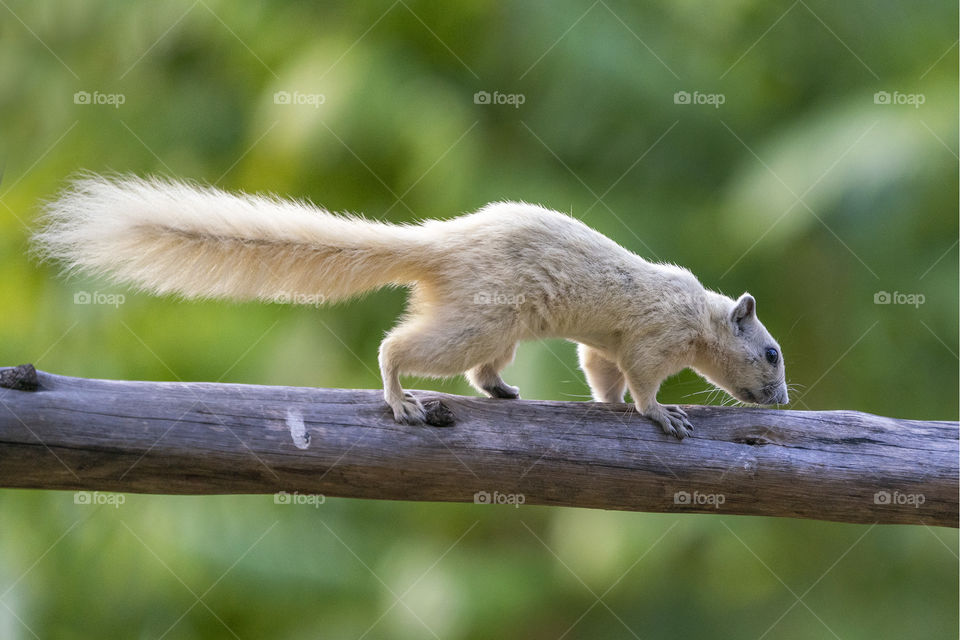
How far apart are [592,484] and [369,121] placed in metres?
3.79

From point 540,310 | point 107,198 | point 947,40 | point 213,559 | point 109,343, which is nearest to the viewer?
point 107,198

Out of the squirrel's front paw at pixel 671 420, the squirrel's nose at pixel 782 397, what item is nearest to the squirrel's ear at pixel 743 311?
the squirrel's nose at pixel 782 397

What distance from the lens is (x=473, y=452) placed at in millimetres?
2666

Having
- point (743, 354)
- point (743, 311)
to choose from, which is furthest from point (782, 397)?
point (743, 311)

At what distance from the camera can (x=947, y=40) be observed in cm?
625

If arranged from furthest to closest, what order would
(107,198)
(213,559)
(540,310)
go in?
(213,559)
(540,310)
(107,198)

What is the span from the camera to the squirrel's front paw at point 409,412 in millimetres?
2682

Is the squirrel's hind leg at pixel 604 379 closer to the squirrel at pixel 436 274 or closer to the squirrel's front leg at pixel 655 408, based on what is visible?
the squirrel at pixel 436 274

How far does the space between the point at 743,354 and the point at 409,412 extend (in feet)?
4.21

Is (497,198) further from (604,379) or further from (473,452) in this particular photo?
(473,452)

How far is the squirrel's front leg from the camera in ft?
9.36

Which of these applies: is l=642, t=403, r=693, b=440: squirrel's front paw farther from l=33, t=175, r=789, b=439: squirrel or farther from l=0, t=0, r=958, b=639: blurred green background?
l=0, t=0, r=958, b=639: blurred green background

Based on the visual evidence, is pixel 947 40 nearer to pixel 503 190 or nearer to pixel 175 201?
pixel 503 190

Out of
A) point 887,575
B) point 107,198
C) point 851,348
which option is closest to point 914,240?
point 851,348
